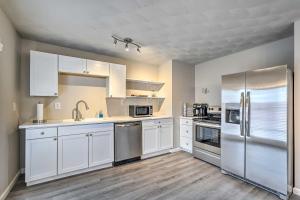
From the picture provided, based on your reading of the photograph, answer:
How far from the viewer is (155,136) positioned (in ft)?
13.0

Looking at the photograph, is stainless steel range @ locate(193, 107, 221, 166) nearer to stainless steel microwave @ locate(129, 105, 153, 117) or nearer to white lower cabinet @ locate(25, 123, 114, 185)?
stainless steel microwave @ locate(129, 105, 153, 117)

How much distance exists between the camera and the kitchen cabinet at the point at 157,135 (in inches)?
150

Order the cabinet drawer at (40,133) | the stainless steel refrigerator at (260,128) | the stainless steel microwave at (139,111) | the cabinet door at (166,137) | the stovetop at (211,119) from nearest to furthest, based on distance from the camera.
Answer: the stainless steel refrigerator at (260,128) < the cabinet drawer at (40,133) < the stovetop at (211,119) < the stainless steel microwave at (139,111) < the cabinet door at (166,137)

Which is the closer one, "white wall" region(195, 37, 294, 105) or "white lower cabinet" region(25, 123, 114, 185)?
"white lower cabinet" region(25, 123, 114, 185)

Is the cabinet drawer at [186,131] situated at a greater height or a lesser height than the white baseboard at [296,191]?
greater

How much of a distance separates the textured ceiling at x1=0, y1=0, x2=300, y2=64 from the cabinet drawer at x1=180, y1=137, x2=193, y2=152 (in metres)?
2.31

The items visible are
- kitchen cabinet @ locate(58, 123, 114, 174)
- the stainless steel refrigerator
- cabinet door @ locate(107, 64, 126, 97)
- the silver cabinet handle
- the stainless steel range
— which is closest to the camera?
the stainless steel refrigerator

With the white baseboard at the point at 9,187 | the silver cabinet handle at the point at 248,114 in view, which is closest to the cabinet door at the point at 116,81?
the white baseboard at the point at 9,187

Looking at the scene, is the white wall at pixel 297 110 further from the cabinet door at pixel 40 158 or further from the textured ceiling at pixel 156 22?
the cabinet door at pixel 40 158

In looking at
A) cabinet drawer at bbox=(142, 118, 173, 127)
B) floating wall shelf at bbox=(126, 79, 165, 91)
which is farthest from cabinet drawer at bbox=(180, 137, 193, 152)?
floating wall shelf at bbox=(126, 79, 165, 91)

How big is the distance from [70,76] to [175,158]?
9.81 ft

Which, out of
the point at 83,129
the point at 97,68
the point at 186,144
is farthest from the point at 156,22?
the point at 186,144

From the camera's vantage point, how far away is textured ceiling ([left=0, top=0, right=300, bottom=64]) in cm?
210

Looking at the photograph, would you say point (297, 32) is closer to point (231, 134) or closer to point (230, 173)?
point (231, 134)
